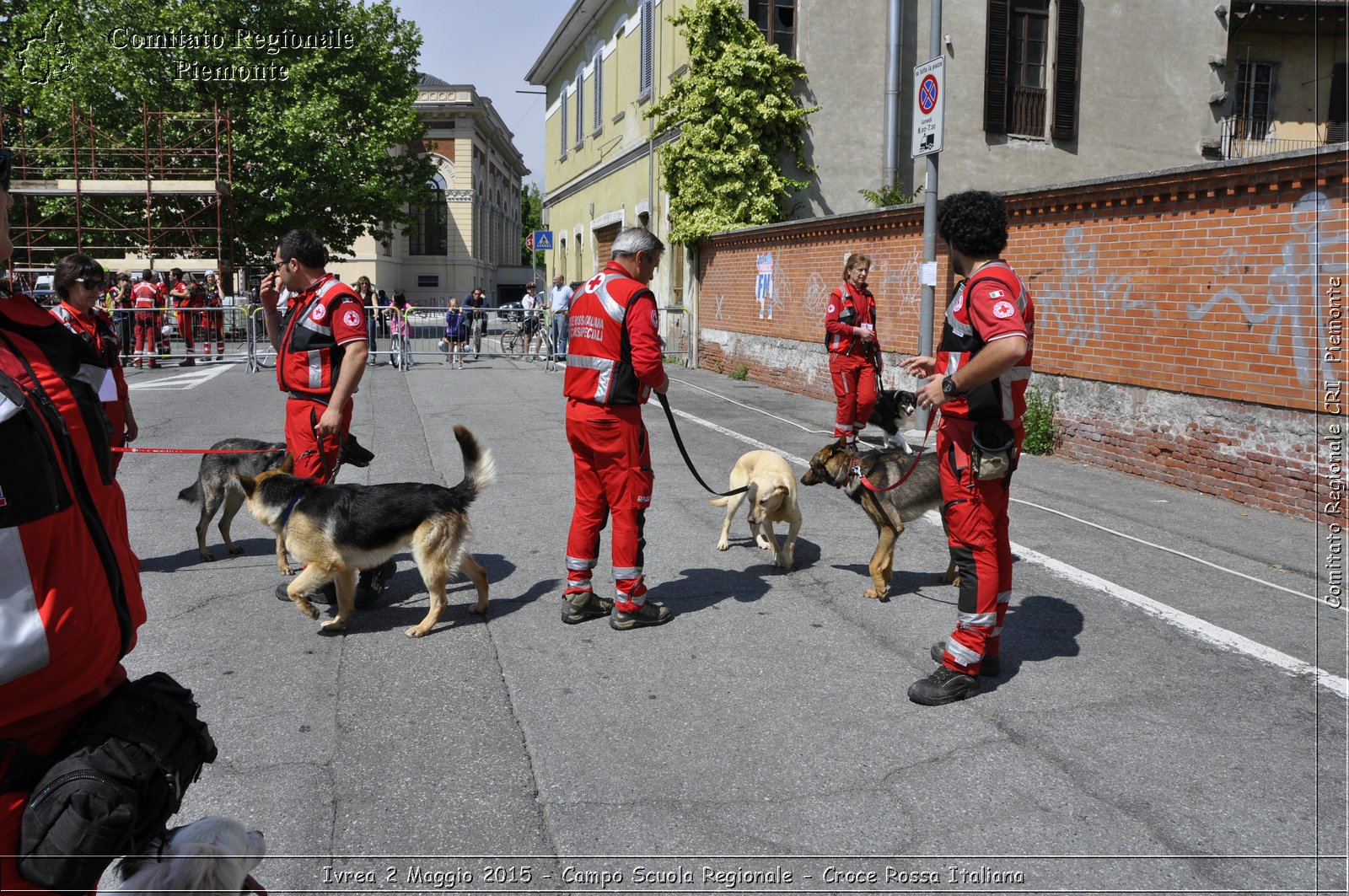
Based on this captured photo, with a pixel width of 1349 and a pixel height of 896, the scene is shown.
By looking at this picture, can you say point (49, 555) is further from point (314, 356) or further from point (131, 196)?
point (131, 196)

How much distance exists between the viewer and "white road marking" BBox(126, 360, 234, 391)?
17.3 m

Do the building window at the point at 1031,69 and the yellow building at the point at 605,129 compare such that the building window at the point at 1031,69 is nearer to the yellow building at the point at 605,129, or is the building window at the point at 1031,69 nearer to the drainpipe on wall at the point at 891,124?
the drainpipe on wall at the point at 891,124

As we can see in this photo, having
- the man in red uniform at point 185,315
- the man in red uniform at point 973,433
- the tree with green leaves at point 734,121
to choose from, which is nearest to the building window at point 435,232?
the man in red uniform at point 185,315

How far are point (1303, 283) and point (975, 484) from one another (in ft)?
17.8

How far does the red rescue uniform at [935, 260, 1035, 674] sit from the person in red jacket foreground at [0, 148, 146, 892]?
322 cm

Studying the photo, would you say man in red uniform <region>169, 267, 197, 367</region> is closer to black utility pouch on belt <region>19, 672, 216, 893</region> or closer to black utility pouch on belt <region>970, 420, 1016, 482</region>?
black utility pouch on belt <region>970, 420, 1016, 482</region>

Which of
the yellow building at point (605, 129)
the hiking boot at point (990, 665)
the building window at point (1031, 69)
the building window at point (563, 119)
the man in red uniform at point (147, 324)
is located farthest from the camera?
the building window at point (563, 119)

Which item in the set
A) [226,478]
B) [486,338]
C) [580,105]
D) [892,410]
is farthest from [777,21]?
[226,478]

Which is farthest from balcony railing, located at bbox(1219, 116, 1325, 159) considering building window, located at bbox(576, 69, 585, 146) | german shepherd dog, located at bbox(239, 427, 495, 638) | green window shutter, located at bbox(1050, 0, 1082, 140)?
german shepherd dog, located at bbox(239, 427, 495, 638)

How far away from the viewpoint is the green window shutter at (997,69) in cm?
2059

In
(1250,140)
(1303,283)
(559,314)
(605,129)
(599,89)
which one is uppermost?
(599,89)

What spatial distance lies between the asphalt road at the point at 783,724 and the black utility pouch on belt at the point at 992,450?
98 centimetres

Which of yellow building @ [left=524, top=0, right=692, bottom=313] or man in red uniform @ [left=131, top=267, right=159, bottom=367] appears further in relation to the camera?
yellow building @ [left=524, top=0, right=692, bottom=313]

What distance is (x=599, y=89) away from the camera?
3131cm
